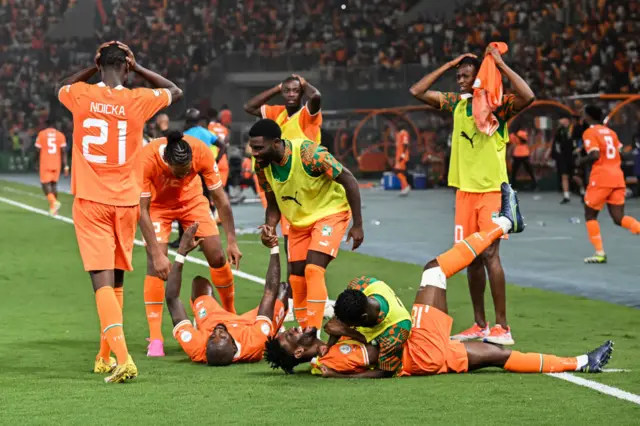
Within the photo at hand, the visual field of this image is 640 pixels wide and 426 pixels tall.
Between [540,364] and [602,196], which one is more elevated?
[602,196]

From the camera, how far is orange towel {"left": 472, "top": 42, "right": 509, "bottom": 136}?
33.0 ft

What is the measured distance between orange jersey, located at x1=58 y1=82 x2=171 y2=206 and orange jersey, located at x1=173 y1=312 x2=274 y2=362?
53.5 inches

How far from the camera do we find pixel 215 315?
373 inches

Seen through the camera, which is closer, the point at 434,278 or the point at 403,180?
the point at 434,278

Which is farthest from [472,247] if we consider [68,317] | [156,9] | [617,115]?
[156,9]

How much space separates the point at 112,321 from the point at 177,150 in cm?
204

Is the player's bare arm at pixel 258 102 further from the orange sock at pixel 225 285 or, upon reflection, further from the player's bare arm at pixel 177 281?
the player's bare arm at pixel 177 281

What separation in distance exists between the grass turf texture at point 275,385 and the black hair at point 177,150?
5.16ft

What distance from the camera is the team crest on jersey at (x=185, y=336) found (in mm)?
9223

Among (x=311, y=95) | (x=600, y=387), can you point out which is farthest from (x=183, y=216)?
(x=600, y=387)

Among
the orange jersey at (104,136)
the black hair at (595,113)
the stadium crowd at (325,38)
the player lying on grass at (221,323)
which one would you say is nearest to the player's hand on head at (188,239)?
the player lying on grass at (221,323)

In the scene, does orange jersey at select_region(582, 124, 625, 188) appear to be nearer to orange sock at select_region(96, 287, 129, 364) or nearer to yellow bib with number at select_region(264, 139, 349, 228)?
yellow bib with number at select_region(264, 139, 349, 228)

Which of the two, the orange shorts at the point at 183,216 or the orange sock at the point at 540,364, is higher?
the orange shorts at the point at 183,216

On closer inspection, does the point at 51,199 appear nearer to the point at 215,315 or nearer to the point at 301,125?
the point at 301,125
